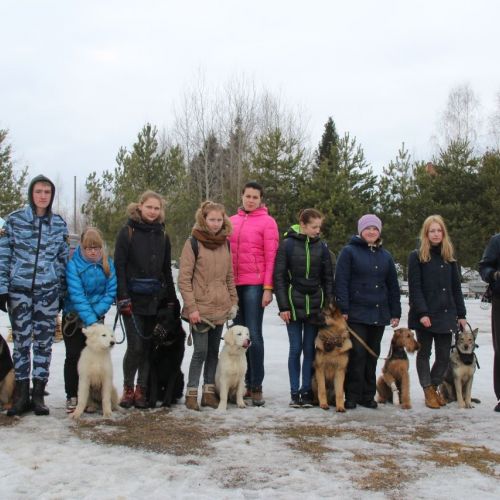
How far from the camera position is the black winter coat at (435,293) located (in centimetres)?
554

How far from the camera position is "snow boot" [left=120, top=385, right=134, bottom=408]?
5.21 metres

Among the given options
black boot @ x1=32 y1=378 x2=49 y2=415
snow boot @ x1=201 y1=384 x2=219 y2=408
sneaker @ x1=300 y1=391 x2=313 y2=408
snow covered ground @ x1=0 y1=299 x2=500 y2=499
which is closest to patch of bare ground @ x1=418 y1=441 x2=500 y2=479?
snow covered ground @ x1=0 y1=299 x2=500 y2=499

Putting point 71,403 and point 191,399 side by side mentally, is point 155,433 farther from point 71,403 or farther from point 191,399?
point 71,403

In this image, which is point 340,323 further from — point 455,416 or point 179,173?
point 179,173

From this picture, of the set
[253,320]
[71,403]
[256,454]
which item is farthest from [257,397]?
[71,403]

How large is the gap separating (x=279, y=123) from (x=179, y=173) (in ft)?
43.4

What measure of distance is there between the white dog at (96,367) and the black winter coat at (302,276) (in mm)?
1629

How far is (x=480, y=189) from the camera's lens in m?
18.9

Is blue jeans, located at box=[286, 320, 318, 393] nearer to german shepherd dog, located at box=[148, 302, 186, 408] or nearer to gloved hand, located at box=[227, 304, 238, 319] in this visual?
gloved hand, located at box=[227, 304, 238, 319]

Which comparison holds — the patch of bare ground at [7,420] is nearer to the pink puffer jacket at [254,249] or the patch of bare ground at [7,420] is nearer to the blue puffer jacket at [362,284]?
the pink puffer jacket at [254,249]

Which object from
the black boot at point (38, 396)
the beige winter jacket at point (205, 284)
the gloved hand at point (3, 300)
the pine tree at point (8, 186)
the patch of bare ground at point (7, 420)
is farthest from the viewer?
the pine tree at point (8, 186)

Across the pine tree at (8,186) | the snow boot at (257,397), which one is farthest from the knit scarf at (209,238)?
the pine tree at (8,186)

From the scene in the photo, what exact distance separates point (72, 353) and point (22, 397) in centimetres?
55

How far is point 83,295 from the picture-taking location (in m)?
5.06
